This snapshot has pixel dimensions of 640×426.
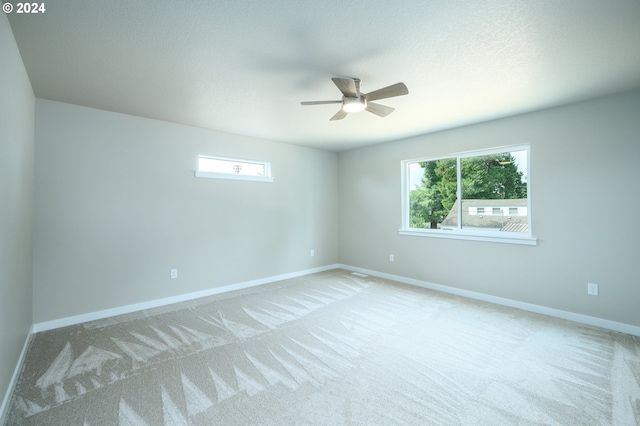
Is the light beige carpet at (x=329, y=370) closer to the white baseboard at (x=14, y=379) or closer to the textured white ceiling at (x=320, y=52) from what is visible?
the white baseboard at (x=14, y=379)

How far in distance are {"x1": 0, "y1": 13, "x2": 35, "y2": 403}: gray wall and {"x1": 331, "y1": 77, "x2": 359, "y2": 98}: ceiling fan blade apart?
2.05 m

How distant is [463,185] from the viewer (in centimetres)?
416

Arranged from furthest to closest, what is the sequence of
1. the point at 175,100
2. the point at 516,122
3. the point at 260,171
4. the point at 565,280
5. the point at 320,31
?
the point at 260,171 → the point at 516,122 → the point at 565,280 → the point at 175,100 → the point at 320,31

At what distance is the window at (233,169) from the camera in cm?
408

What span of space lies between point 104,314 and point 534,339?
4.63m

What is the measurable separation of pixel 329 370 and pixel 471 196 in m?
3.21

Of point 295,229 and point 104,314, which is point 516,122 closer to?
point 295,229

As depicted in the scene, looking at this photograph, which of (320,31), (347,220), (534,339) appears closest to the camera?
(320,31)

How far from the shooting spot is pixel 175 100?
9.79ft

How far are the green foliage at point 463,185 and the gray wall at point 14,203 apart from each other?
15.5 feet

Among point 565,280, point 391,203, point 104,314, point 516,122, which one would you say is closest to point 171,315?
point 104,314

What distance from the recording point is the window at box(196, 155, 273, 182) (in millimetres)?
4078

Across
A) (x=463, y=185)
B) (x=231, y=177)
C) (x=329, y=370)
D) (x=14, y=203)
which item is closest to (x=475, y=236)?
(x=463, y=185)

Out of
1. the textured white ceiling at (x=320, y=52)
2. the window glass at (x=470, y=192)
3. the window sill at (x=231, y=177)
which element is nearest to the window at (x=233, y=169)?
the window sill at (x=231, y=177)
